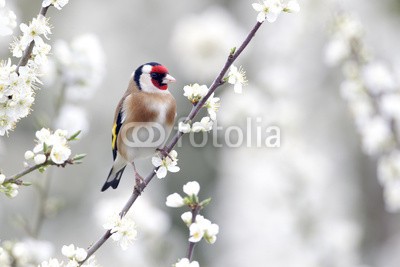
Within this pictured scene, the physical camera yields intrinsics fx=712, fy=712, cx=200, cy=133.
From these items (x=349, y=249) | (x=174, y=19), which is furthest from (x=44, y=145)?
(x=174, y=19)

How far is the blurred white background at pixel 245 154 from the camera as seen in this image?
5.61m

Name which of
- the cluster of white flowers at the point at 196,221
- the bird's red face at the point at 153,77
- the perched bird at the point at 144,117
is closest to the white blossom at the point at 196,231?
the cluster of white flowers at the point at 196,221

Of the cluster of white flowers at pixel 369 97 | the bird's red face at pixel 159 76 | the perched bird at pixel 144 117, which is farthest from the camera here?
the cluster of white flowers at pixel 369 97

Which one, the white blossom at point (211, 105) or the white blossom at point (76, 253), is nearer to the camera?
the white blossom at point (76, 253)

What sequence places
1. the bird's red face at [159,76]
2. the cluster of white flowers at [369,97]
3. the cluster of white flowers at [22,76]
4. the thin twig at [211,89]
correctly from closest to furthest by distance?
the cluster of white flowers at [22,76] → the thin twig at [211,89] → the bird's red face at [159,76] → the cluster of white flowers at [369,97]

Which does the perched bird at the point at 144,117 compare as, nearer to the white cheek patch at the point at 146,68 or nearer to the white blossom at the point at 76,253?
the white cheek patch at the point at 146,68

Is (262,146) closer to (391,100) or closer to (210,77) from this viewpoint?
(210,77)

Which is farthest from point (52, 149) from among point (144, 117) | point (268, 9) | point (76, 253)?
point (144, 117)

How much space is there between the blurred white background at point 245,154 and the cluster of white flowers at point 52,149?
998 mm

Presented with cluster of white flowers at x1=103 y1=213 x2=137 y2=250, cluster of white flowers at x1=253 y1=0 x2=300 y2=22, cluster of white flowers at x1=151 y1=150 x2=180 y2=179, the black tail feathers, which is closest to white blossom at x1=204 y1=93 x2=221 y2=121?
cluster of white flowers at x1=151 y1=150 x2=180 y2=179

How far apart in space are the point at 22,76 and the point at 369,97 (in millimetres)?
2514

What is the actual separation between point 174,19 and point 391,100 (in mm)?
9870

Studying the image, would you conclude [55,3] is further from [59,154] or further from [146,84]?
[146,84]

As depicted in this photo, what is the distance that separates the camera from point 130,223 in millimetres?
2598
